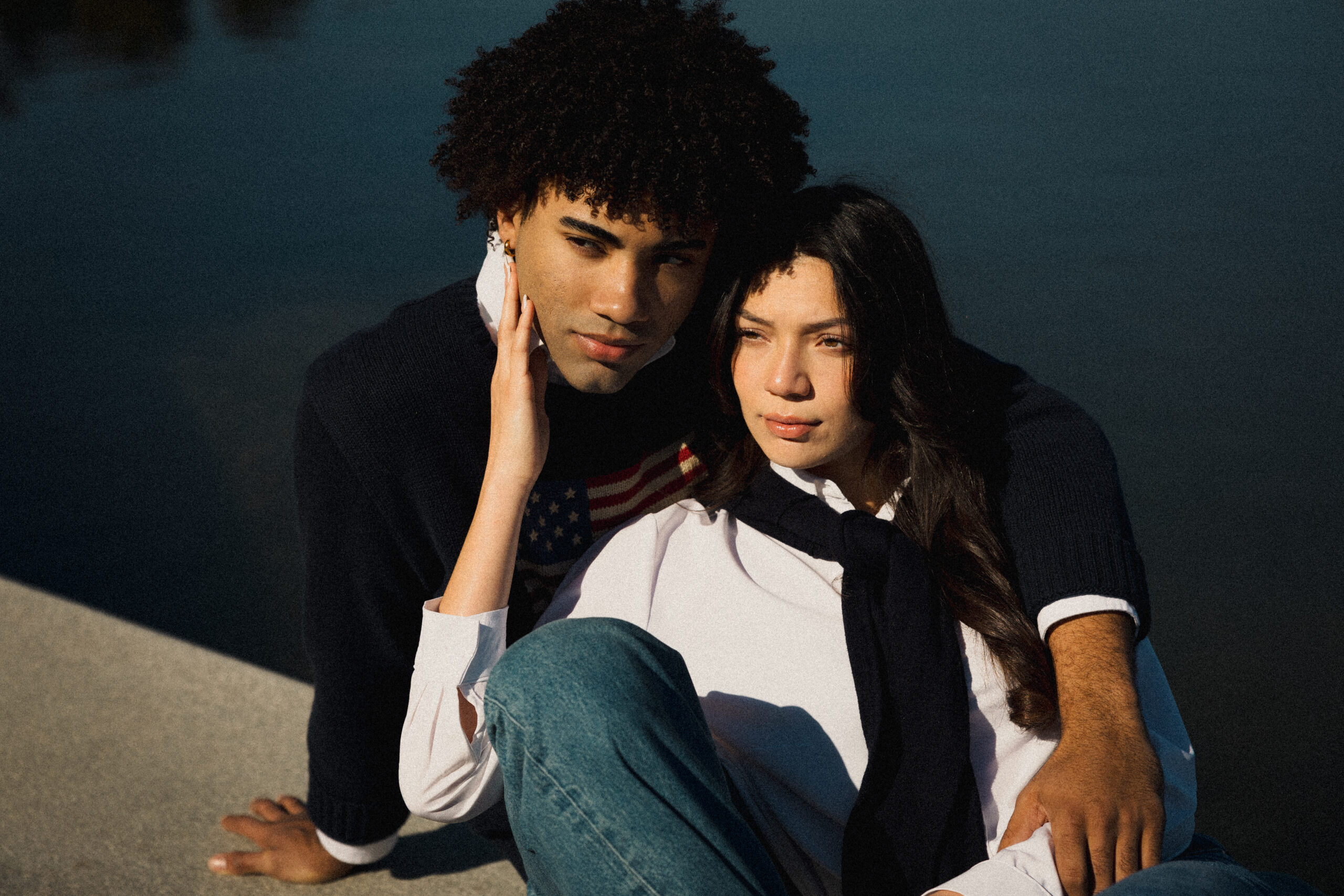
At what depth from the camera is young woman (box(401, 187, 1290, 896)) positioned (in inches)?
51.9

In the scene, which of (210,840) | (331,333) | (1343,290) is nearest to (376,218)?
(331,333)

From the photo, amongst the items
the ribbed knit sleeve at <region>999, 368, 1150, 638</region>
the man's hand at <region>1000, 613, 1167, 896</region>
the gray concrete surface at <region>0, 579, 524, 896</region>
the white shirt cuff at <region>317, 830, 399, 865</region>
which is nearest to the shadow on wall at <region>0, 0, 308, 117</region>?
the gray concrete surface at <region>0, 579, 524, 896</region>

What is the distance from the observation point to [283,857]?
2.00 meters

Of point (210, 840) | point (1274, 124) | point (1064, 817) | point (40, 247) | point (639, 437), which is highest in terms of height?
point (1274, 124)

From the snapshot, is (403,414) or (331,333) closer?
(403,414)

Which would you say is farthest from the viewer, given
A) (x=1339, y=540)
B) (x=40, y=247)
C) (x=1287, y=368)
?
(x=40, y=247)

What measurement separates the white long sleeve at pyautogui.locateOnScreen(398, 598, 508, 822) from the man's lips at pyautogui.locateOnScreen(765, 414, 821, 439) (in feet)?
1.47

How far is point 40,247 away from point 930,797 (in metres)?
4.46

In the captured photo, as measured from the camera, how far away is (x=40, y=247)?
15.6 feet

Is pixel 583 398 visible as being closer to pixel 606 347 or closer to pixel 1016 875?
pixel 606 347

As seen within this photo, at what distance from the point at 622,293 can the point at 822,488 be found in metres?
0.41

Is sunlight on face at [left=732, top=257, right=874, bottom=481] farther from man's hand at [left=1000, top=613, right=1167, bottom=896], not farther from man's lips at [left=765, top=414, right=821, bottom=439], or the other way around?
man's hand at [left=1000, top=613, right=1167, bottom=896]

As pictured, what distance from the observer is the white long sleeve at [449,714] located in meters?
1.52

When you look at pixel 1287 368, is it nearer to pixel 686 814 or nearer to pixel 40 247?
pixel 686 814
